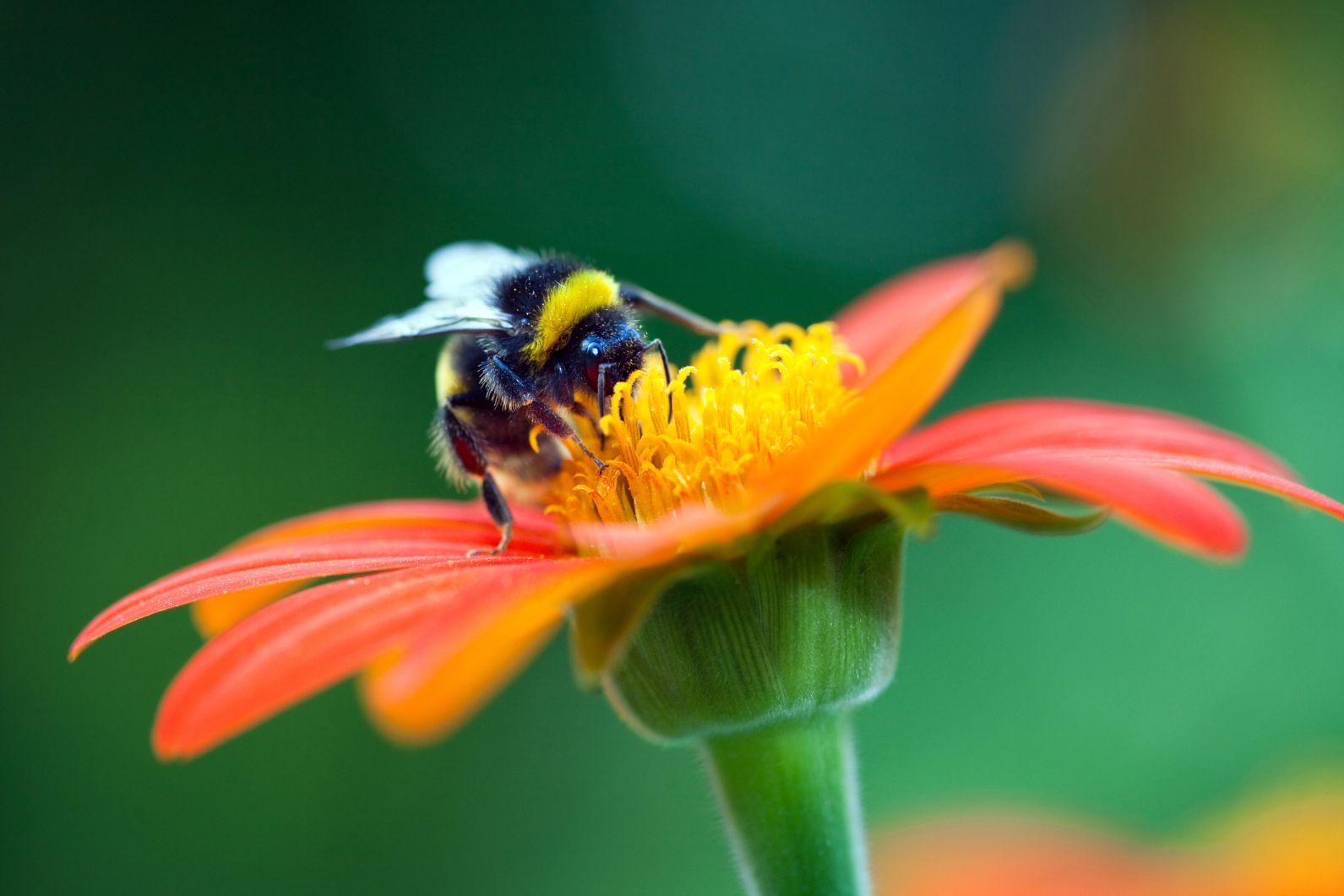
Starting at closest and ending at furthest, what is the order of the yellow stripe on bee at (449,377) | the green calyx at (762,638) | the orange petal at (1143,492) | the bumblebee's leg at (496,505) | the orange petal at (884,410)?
the orange petal at (1143,492) → the orange petal at (884,410) → the green calyx at (762,638) → the bumblebee's leg at (496,505) → the yellow stripe on bee at (449,377)

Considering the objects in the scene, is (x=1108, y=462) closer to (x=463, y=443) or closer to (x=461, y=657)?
(x=461, y=657)

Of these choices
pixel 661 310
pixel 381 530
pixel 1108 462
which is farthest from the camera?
pixel 661 310

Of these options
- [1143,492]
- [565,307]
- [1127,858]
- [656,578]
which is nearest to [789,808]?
[656,578]

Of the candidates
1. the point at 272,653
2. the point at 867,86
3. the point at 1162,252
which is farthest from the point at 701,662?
the point at 867,86

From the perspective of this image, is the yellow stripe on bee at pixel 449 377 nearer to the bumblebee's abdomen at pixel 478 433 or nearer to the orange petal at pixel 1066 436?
the bumblebee's abdomen at pixel 478 433

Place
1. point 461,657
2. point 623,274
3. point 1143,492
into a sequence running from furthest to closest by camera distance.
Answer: point 623,274
point 1143,492
point 461,657

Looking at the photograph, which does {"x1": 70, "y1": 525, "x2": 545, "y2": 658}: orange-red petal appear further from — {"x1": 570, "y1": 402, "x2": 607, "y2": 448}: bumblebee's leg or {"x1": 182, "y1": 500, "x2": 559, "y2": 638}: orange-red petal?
{"x1": 570, "y1": 402, "x2": 607, "y2": 448}: bumblebee's leg

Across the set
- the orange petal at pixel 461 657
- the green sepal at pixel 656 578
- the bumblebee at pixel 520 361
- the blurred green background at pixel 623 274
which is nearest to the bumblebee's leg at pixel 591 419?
the bumblebee at pixel 520 361
